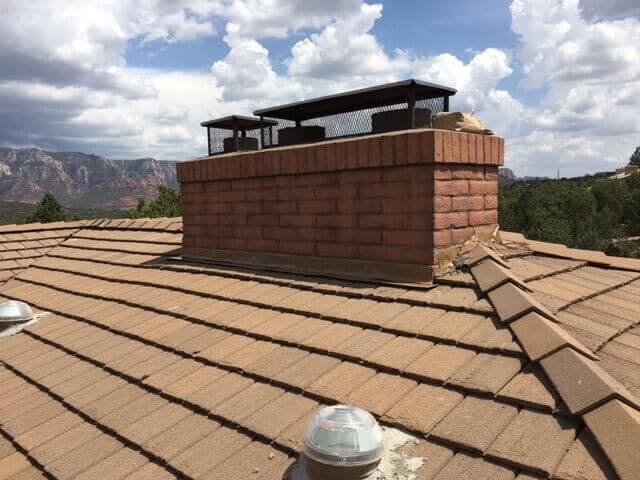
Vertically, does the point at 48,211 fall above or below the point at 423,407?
above

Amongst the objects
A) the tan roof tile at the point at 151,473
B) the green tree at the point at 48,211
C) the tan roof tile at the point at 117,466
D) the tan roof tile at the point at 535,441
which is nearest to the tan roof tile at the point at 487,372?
the tan roof tile at the point at 535,441

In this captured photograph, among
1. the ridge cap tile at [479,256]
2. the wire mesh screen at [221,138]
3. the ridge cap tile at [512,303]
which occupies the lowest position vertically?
the ridge cap tile at [512,303]

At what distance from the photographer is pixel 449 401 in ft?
7.61

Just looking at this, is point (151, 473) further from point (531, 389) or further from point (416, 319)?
point (531, 389)

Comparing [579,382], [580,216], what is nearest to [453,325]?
[579,382]

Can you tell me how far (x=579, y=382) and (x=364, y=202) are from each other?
212cm

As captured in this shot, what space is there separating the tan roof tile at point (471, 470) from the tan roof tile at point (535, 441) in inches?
2.0

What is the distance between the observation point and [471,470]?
192 cm

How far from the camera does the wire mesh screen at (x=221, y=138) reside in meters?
5.80

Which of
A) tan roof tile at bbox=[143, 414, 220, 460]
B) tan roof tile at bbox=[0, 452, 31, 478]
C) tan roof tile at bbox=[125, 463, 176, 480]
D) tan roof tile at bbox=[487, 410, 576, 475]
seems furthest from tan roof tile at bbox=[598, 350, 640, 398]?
tan roof tile at bbox=[0, 452, 31, 478]

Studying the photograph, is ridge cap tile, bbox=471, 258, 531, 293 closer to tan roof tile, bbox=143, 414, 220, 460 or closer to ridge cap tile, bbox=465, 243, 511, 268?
ridge cap tile, bbox=465, 243, 511, 268

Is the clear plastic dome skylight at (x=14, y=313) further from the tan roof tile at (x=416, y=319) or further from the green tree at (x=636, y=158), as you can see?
the green tree at (x=636, y=158)

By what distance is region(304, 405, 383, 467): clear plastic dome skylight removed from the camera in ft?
6.23

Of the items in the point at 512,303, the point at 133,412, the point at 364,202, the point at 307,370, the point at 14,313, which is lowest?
the point at 133,412
